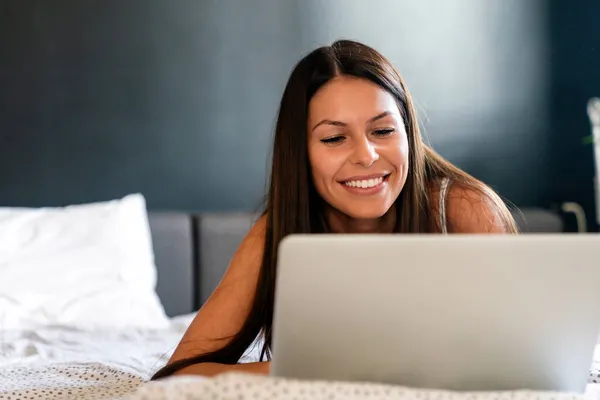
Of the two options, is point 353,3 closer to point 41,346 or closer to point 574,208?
point 574,208

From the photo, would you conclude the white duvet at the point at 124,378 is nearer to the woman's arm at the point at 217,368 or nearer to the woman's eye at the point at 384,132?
the woman's arm at the point at 217,368

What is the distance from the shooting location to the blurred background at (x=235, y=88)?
3031mm

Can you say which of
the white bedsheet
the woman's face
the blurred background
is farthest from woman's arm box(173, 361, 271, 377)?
the blurred background

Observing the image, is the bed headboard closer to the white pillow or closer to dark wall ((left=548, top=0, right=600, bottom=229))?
the white pillow

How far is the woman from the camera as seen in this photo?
156cm

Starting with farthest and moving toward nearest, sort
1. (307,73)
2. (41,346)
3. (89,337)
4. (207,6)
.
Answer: (207,6), (89,337), (41,346), (307,73)

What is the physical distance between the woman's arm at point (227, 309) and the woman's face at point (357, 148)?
190mm

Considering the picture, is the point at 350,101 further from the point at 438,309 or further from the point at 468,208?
the point at 438,309

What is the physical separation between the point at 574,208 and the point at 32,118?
2192mm

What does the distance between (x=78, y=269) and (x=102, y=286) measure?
9 cm

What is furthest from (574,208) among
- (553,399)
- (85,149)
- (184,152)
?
(553,399)

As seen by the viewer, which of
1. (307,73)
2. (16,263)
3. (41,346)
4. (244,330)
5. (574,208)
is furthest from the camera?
(574,208)

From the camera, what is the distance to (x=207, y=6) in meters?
3.25

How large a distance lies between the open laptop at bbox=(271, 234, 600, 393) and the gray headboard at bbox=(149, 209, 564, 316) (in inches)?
76.6
